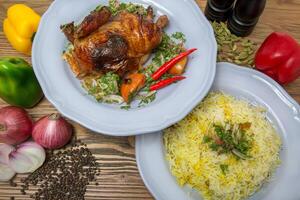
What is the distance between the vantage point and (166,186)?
1820 mm

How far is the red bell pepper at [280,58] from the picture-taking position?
2012 mm

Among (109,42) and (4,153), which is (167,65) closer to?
(109,42)

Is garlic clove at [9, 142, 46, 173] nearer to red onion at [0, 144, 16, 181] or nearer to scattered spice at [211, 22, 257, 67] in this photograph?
red onion at [0, 144, 16, 181]

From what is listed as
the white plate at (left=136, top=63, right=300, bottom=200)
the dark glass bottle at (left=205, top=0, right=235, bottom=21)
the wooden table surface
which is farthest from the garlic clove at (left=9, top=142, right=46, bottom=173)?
the dark glass bottle at (left=205, top=0, right=235, bottom=21)

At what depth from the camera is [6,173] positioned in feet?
6.16

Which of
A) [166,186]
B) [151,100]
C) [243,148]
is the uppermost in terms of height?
[151,100]

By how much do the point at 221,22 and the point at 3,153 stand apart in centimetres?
148

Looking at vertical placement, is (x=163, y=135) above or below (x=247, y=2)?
below

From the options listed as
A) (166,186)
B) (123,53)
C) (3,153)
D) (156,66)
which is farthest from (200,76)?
(3,153)

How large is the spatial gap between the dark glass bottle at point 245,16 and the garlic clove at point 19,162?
4.63 feet

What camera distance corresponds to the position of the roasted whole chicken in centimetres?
189

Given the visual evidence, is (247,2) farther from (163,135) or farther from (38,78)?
(38,78)

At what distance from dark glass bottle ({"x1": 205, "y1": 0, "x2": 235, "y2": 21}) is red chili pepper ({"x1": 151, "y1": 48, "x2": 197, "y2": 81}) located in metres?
0.38

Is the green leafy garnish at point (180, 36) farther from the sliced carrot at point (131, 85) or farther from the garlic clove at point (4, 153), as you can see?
the garlic clove at point (4, 153)
